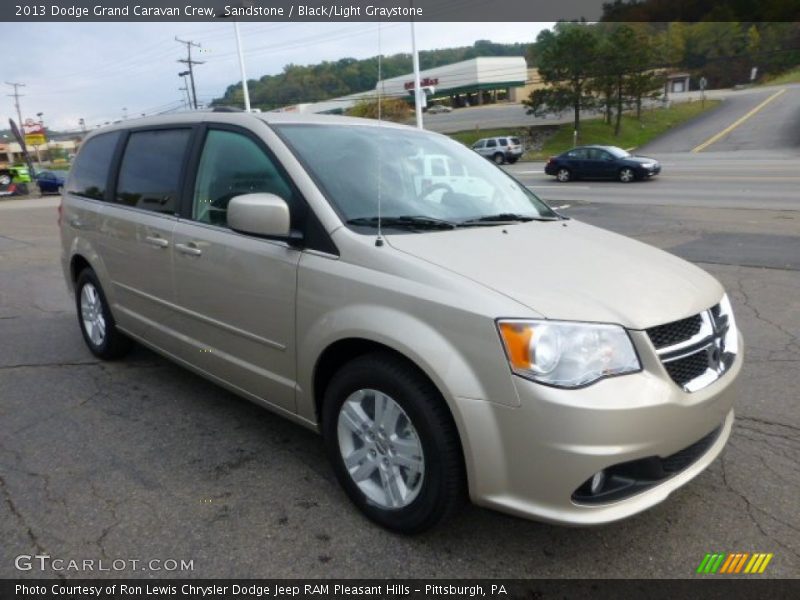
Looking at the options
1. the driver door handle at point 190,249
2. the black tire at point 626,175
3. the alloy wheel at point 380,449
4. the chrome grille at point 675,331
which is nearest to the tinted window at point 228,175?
the driver door handle at point 190,249

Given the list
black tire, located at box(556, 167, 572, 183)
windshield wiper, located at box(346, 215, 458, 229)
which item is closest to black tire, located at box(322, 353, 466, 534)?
windshield wiper, located at box(346, 215, 458, 229)

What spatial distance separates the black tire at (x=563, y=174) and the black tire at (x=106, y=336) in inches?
938

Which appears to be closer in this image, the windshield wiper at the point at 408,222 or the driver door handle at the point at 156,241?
the windshield wiper at the point at 408,222

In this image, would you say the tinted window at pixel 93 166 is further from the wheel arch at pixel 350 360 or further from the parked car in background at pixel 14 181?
the parked car in background at pixel 14 181

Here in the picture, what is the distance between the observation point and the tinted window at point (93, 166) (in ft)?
14.8

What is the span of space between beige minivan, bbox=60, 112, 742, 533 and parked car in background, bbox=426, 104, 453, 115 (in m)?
73.9

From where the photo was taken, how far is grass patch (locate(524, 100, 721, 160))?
43969 mm

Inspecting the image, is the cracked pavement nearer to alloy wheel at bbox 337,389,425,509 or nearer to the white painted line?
alloy wheel at bbox 337,389,425,509

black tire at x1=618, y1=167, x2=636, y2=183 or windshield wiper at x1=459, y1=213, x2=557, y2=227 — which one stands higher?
windshield wiper at x1=459, y1=213, x2=557, y2=227

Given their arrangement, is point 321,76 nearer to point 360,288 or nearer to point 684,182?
point 684,182

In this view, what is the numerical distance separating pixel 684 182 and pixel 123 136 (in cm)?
2045

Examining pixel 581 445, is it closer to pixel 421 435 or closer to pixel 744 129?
pixel 421 435

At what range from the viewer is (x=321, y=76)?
18.4 meters

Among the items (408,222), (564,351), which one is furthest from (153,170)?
(564,351)
